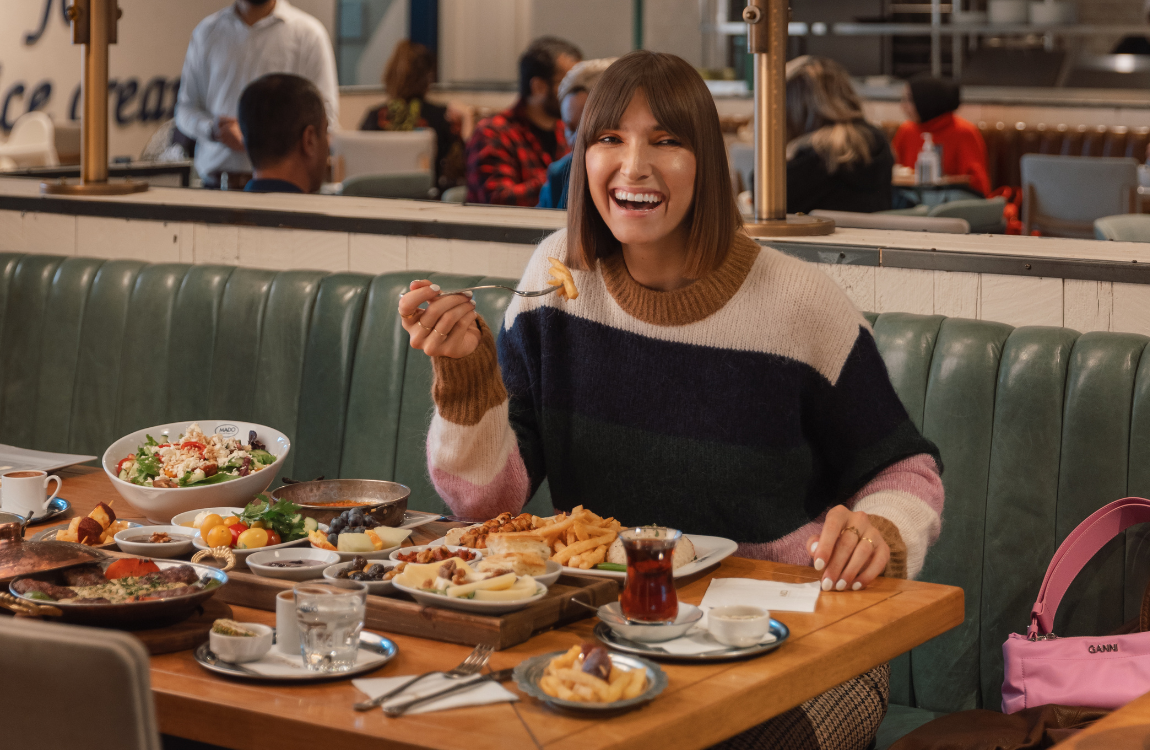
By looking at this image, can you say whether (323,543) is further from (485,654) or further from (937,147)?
(937,147)

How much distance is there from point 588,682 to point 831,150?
3616mm

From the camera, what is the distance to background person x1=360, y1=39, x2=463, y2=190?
6.98 m

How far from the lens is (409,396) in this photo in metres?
2.76

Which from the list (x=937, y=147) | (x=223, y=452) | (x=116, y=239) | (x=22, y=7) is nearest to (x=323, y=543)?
(x=223, y=452)

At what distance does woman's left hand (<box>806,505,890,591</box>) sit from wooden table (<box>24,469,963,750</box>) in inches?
2.7

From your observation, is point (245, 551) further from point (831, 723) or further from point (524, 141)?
point (524, 141)

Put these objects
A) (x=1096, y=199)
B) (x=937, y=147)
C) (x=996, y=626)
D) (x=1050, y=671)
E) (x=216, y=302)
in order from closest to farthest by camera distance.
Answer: (x=1050, y=671), (x=996, y=626), (x=216, y=302), (x=1096, y=199), (x=937, y=147)

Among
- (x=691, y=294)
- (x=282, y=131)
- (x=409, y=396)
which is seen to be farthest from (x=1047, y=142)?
(x=691, y=294)

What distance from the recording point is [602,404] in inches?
81.0

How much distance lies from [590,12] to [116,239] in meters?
8.24

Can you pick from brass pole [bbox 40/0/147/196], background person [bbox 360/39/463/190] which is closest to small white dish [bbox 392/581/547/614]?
brass pole [bbox 40/0/147/196]

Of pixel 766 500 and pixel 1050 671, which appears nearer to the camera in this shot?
pixel 1050 671

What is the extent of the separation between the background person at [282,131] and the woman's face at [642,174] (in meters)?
1.97

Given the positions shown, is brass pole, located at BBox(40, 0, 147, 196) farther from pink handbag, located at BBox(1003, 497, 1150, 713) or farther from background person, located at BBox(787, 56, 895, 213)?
pink handbag, located at BBox(1003, 497, 1150, 713)
